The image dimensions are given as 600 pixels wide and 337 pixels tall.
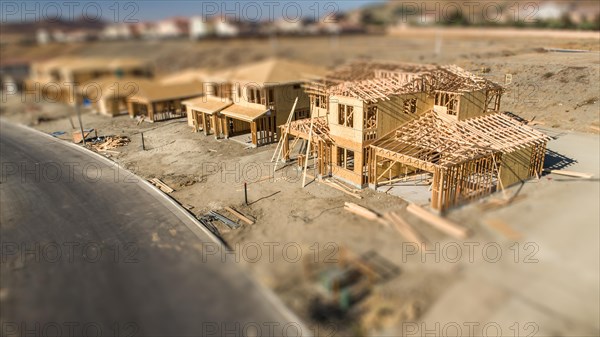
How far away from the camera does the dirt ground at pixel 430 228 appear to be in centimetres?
1334

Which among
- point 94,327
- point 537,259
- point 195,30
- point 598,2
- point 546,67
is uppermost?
point 598,2

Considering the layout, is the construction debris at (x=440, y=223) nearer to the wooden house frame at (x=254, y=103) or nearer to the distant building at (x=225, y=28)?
the wooden house frame at (x=254, y=103)

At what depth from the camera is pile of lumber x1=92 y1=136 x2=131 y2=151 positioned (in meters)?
35.0

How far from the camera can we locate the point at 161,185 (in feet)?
85.1

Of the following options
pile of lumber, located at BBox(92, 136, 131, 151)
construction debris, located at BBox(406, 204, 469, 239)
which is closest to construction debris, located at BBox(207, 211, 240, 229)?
construction debris, located at BBox(406, 204, 469, 239)

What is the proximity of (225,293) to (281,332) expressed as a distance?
3102 mm

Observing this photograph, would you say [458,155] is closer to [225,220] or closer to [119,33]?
[225,220]

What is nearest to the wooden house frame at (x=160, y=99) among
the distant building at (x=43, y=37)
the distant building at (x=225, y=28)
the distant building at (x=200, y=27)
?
the distant building at (x=225, y=28)

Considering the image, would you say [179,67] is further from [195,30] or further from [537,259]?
[537,259]

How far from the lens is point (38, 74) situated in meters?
64.4

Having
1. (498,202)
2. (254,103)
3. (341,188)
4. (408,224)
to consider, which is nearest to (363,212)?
(408,224)

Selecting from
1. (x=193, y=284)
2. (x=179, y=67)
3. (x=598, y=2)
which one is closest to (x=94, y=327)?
(x=193, y=284)

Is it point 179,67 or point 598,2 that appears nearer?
point 179,67

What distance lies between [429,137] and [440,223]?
7.13 metres
